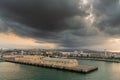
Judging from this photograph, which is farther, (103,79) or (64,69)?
(64,69)

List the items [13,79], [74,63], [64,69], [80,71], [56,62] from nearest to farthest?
[13,79], [80,71], [64,69], [74,63], [56,62]

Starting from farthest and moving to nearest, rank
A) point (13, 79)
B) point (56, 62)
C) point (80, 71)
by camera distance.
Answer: point (56, 62) < point (80, 71) < point (13, 79)

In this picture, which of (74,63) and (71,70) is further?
(74,63)

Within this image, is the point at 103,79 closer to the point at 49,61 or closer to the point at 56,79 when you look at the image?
the point at 56,79

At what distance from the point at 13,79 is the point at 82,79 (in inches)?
477

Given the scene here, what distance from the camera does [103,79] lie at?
34062mm

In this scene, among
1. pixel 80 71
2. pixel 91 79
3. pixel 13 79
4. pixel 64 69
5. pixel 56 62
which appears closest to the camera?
pixel 13 79

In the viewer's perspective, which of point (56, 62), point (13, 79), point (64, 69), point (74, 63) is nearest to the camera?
point (13, 79)

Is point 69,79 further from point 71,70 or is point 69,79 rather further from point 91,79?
point 71,70

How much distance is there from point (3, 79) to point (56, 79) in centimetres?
915

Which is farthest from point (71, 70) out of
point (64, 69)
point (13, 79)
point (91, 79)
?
point (13, 79)

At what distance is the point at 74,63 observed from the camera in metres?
50.3

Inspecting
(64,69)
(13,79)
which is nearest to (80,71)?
(64,69)

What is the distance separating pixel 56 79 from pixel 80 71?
9.70 meters
